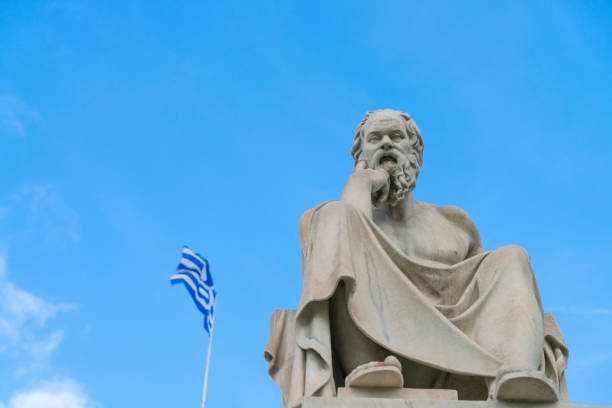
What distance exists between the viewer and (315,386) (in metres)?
5.38

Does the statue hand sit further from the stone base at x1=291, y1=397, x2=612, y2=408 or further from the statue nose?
the stone base at x1=291, y1=397, x2=612, y2=408

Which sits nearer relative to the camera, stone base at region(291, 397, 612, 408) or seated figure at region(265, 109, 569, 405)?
stone base at region(291, 397, 612, 408)

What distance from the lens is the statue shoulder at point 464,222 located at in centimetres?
746

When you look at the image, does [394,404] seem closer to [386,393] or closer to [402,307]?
[386,393]

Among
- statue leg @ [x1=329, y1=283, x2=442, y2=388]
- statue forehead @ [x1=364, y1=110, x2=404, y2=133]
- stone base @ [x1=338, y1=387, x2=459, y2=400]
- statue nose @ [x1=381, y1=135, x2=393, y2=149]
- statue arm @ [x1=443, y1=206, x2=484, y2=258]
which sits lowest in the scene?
stone base @ [x1=338, y1=387, x2=459, y2=400]

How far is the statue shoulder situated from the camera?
7.46 m

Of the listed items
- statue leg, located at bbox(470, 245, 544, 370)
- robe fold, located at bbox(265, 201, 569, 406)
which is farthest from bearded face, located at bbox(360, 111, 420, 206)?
statue leg, located at bbox(470, 245, 544, 370)

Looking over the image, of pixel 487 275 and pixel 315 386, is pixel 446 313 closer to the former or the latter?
pixel 487 275

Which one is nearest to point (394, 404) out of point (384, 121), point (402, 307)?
point (402, 307)

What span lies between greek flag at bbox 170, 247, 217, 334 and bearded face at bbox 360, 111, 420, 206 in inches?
519

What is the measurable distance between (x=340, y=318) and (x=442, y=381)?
895 millimetres

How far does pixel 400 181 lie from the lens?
7.35m

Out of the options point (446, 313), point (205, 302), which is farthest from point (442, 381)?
point (205, 302)

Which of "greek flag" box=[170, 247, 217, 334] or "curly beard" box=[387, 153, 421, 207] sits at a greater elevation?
"greek flag" box=[170, 247, 217, 334]
